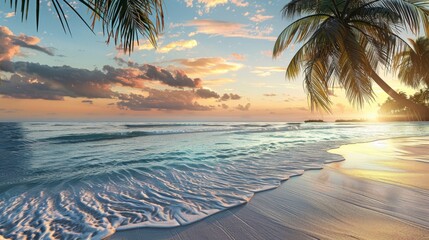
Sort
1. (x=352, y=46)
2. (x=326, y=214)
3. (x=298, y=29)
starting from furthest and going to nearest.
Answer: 1. (x=298, y=29)
2. (x=352, y=46)
3. (x=326, y=214)

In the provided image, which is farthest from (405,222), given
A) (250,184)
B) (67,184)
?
(67,184)

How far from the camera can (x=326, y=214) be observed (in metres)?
2.03

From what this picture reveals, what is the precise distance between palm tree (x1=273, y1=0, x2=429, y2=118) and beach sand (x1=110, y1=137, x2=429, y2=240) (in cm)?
297

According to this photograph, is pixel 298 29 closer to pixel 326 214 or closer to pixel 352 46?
pixel 352 46

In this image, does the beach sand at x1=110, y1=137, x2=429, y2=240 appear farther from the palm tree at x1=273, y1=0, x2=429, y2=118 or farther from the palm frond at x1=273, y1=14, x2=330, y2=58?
the palm frond at x1=273, y1=14, x2=330, y2=58

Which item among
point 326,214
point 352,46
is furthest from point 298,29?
point 326,214

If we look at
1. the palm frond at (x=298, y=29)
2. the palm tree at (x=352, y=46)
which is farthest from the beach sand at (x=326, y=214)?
the palm frond at (x=298, y=29)

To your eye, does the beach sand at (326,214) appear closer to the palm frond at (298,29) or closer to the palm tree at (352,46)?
the palm tree at (352,46)

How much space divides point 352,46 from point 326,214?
5270 mm

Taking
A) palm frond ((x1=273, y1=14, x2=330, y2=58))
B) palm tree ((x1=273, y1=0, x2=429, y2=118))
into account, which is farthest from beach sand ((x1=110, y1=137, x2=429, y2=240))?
palm frond ((x1=273, y1=14, x2=330, y2=58))

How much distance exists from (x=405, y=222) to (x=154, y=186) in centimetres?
271

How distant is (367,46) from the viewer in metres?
8.17

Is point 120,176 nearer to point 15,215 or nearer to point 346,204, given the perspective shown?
point 15,215

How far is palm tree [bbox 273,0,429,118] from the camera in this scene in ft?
19.1
